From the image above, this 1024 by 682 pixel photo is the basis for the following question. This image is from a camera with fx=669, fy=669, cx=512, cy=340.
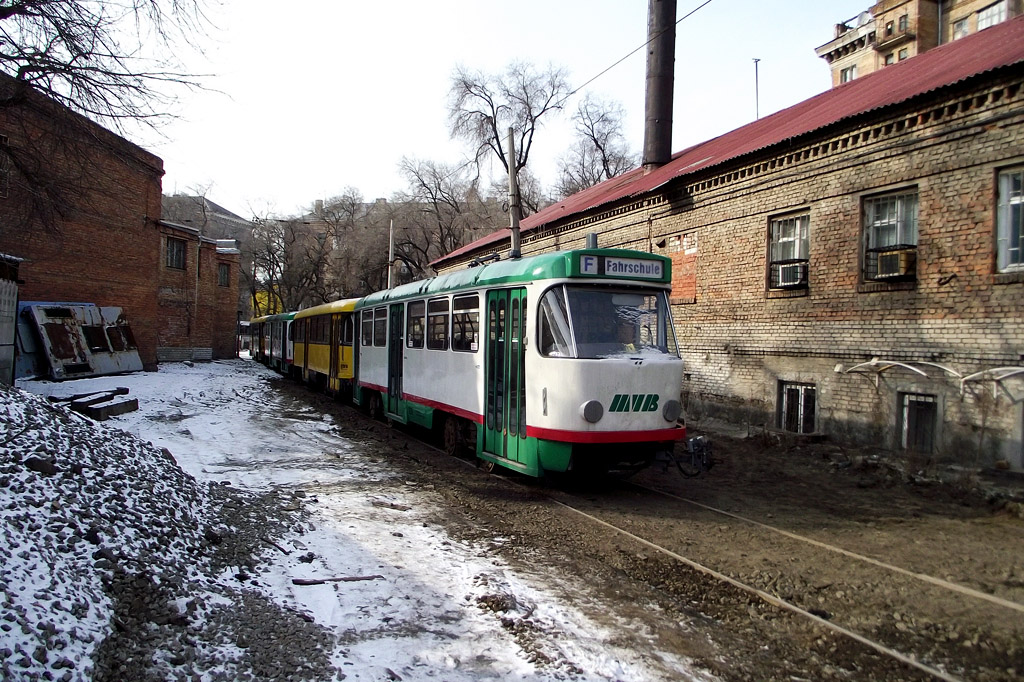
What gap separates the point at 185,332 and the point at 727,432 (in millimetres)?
25757

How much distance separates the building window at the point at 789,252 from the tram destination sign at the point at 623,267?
5.39 meters

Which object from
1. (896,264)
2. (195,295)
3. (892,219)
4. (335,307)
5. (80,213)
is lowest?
(335,307)

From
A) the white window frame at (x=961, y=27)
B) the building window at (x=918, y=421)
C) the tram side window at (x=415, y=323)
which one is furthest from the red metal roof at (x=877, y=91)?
the white window frame at (x=961, y=27)

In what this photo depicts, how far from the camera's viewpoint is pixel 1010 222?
9.09m

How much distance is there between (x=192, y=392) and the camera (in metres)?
16.8

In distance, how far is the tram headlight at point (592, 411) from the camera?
7.21 metres

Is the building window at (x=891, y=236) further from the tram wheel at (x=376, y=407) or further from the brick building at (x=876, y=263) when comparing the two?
the tram wheel at (x=376, y=407)

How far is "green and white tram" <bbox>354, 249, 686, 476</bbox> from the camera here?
736cm

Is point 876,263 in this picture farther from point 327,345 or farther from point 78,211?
point 78,211

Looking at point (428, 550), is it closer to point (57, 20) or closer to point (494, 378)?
point (494, 378)

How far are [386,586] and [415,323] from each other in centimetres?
703

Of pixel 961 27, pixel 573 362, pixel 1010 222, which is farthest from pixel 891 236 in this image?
pixel 961 27

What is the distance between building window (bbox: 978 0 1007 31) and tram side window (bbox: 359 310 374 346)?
37.0 m

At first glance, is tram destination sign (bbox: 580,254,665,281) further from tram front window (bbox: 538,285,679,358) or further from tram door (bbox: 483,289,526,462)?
tram door (bbox: 483,289,526,462)
